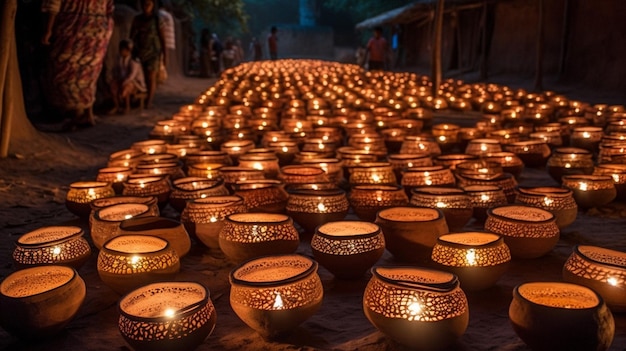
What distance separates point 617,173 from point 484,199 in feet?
3.51

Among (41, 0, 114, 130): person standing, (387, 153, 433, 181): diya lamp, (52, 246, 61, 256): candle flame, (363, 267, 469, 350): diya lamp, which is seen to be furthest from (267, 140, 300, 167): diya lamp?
(41, 0, 114, 130): person standing

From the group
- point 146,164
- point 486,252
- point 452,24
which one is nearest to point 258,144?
point 146,164

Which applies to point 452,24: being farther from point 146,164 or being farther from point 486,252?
point 486,252

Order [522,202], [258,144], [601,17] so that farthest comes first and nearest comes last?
[601,17] < [258,144] < [522,202]

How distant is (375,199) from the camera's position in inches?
114

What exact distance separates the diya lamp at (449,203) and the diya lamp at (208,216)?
85 cm

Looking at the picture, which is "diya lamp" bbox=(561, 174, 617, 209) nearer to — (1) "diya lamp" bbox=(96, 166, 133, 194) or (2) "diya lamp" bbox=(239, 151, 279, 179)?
(2) "diya lamp" bbox=(239, 151, 279, 179)

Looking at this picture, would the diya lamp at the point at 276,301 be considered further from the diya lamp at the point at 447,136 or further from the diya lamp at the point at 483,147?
the diya lamp at the point at 447,136

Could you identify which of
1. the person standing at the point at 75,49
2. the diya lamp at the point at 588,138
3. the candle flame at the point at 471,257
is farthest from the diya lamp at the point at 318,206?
the person standing at the point at 75,49

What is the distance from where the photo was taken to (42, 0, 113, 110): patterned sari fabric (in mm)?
5852

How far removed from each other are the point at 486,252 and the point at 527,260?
57cm

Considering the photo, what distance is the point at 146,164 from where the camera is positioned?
3666mm

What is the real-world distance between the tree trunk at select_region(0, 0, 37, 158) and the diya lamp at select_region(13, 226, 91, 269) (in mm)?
2626

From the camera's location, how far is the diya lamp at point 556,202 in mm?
2808
